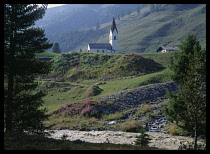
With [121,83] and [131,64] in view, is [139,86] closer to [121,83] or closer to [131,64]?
[121,83]

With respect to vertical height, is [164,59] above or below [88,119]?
above

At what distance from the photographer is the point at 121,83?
46969 mm

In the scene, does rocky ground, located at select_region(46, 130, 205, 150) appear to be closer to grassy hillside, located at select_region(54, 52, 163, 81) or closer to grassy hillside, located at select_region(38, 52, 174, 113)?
grassy hillside, located at select_region(38, 52, 174, 113)

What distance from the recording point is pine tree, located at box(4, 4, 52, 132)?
1739 cm

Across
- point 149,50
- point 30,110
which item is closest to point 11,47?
point 30,110

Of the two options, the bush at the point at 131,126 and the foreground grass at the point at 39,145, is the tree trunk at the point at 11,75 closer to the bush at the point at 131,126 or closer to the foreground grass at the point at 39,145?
the foreground grass at the point at 39,145

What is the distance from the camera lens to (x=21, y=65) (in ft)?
58.7

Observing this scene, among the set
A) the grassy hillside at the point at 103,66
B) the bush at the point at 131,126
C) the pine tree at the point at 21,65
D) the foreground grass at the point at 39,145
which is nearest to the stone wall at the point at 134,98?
the bush at the point at 131,126

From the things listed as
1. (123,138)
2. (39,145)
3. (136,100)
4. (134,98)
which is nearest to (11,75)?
(39,145)

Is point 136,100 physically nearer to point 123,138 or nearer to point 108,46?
point 123,138

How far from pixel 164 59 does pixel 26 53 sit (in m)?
54.6

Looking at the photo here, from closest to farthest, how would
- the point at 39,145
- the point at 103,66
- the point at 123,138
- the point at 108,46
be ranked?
the point at 39,145
the point at 123,138
the point at 103,66
the point at 108,46
